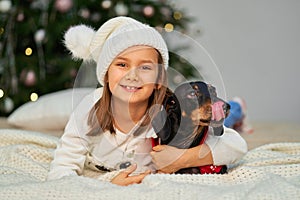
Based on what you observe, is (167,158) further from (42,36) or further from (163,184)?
(42,36)

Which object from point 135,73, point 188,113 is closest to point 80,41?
point 135,73

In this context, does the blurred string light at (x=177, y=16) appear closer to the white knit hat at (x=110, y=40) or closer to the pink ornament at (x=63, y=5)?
the pink ornament at (x=63, y=5)

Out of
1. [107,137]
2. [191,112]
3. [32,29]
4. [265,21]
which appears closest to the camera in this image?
[191,112]

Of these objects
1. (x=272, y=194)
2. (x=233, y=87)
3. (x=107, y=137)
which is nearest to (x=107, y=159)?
(x=107, y=137)

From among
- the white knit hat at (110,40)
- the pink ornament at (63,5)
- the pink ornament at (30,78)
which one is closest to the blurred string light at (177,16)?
the pink ornament at (63,5)

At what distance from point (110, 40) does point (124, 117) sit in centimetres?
18

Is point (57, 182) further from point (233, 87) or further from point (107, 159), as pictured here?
point (233, 87)

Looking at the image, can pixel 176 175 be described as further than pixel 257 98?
No

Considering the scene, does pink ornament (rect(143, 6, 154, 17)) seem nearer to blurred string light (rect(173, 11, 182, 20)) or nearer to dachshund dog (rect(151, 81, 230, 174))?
blurred string light (rect(173, 11, 182, 20))

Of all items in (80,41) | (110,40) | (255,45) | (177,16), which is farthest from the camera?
(255,45)

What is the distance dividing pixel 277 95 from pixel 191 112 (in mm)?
2806

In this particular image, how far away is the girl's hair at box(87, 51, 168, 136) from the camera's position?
1.21 metres

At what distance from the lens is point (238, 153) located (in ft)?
4.35

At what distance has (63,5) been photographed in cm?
299
